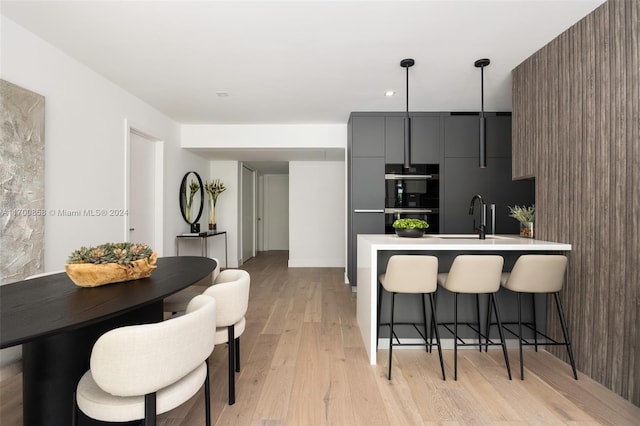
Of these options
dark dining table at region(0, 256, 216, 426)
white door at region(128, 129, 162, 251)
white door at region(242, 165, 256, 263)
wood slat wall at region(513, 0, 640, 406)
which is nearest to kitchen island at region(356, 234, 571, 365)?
wood slat wall at region(513, 0, 640, 406)

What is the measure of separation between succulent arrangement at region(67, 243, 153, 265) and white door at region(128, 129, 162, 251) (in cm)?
223

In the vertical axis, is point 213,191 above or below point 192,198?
above

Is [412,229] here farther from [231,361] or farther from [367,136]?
[367,136]

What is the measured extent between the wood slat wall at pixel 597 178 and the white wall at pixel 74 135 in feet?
13.6

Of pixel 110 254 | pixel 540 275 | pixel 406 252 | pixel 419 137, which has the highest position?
pixel 419 137

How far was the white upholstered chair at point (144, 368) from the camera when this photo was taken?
1046 millimetres

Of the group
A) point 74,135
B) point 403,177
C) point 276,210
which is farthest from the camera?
point 276,210

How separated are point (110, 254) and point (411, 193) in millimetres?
3838

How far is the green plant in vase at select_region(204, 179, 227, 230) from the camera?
19.1 ft

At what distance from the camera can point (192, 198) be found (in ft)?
17.3

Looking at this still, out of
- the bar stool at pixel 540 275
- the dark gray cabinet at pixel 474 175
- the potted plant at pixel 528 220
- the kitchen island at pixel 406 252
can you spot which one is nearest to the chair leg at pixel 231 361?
the kitchen island at pixel 406 252

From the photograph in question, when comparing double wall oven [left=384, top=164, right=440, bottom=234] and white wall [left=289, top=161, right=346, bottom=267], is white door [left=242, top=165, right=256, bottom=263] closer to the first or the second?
white wall [left=289, top=161, right=346, bottom=267]

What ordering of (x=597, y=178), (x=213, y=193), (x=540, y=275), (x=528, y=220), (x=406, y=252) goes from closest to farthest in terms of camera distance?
1. (x=597, y=178)
2. (x=540, y=275)
3. (x=406, y=252)
4. (x=528, y=220)
5. (x=213, y=193)

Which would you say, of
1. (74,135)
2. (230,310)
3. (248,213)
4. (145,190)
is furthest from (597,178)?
(248,213)
